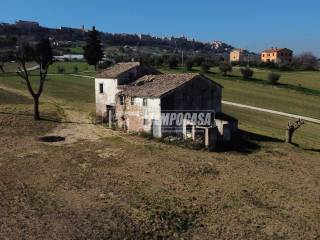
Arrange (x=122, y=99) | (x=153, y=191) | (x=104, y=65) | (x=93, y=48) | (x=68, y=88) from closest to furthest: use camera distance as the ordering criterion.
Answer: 1. (x=153, y=191)
2. (x=122, y=99)
3. (x=68, y=88)
4. (x=93, y=48)
5. (x=104, y=65)

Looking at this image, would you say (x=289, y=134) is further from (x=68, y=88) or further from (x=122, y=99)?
(x=68, y=88)

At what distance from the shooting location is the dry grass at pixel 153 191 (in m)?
18.3

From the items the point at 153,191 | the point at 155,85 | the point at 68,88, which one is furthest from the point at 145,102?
the point at 68,88

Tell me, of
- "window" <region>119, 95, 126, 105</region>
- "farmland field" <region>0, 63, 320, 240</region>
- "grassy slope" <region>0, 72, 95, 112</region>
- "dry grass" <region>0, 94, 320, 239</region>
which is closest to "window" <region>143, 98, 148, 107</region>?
"farmland field" <region>0, 63, 320, 240</region>

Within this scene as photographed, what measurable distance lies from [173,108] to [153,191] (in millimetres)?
13662

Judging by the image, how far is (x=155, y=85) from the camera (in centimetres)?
3819

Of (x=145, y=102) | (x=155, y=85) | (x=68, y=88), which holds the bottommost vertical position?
(x=68, y=88)

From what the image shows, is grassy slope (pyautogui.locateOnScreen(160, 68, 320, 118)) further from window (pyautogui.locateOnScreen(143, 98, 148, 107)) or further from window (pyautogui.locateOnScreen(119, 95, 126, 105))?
window (pyautogui.locateOnScreen(143, 98, 148, 107))

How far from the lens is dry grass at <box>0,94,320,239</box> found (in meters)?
18.3

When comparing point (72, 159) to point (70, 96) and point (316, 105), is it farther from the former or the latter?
point (316, 105)

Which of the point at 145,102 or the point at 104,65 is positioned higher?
the point at 104,65

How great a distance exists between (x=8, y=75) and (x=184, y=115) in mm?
60992

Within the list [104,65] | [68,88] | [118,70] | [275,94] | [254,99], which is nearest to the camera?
[118,70]

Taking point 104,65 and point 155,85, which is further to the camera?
point 104,65
